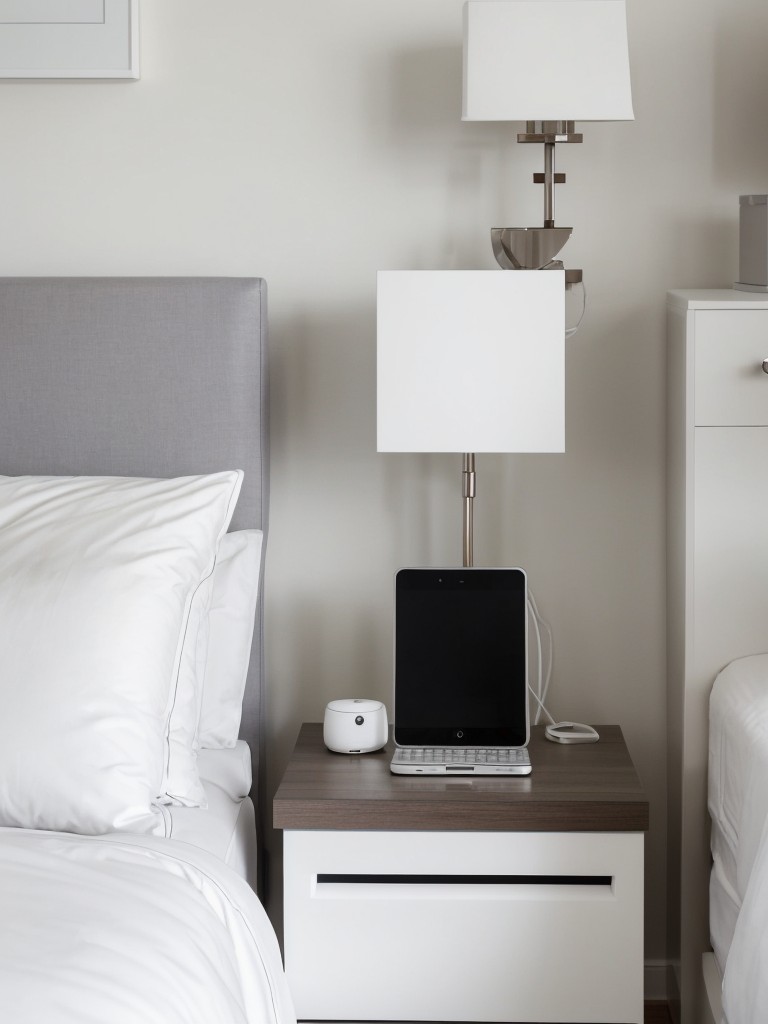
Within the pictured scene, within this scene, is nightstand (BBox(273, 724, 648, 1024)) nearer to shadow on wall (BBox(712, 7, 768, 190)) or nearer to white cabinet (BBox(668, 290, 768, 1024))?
white cabinet (BBox(668, 290, 768, 1024))

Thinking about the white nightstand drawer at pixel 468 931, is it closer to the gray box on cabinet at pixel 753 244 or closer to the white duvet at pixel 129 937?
the white duvet at pixel 129 937

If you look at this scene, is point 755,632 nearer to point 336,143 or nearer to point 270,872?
point 270,872

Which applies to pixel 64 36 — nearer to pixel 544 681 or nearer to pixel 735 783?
pixel 544 681

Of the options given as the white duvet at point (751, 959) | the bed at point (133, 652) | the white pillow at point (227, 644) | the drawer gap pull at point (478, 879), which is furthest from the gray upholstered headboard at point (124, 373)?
the white duvet at point (751, 959)

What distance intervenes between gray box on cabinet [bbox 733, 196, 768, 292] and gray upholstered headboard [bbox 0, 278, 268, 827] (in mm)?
840

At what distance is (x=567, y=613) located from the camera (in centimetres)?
213

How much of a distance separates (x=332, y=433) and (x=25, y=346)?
22.3 inches

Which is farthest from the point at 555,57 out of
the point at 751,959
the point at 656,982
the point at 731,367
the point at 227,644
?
the point at 656,982

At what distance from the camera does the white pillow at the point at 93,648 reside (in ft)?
4.69

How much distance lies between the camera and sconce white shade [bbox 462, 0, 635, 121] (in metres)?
1.81

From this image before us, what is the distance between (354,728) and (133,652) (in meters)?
0.49

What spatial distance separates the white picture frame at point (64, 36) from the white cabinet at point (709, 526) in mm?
1087

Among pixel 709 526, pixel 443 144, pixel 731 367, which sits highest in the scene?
pixel 443 144

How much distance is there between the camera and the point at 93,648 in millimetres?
1482
